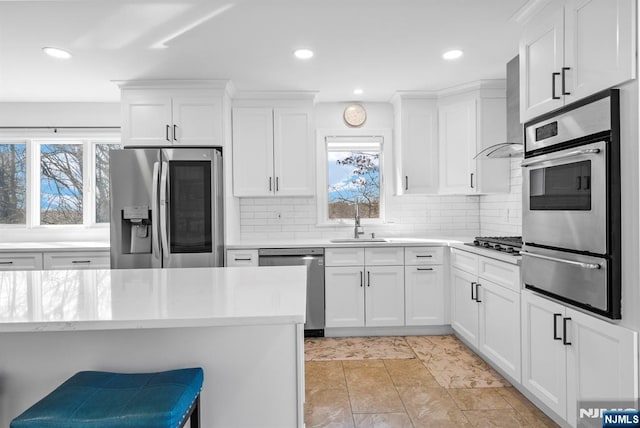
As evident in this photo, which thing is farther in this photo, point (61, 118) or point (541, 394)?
point (61, 118)

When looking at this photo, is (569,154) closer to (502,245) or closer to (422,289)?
(502,245)

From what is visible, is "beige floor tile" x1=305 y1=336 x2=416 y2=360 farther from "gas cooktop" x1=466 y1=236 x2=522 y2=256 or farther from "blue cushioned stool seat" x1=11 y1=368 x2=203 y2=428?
"blue cushioned stool seat" x1=11 y1=368 x2=203 y2=428

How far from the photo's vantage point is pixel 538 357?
92.5 inches

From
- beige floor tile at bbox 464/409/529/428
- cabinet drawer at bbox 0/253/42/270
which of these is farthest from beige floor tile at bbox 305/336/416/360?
cabinet drawer at bbox 0/253/42/270

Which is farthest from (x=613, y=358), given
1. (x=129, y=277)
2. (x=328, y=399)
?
(x=129, y=277)

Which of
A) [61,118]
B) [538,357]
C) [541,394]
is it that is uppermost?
[61,118]

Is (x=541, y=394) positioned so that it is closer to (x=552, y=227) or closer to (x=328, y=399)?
(x=552, y=227)

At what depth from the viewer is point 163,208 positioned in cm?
346

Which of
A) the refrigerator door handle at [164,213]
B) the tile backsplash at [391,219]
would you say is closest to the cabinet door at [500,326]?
the tile backsplash at [391,219]

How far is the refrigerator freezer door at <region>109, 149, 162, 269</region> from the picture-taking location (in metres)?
3.52

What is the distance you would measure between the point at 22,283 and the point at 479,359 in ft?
10.2

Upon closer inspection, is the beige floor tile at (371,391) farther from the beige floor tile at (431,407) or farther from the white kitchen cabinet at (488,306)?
the white kitchen cabinet at (488,306)

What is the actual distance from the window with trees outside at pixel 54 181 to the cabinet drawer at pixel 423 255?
3.30m

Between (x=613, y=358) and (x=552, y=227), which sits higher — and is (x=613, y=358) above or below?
below
